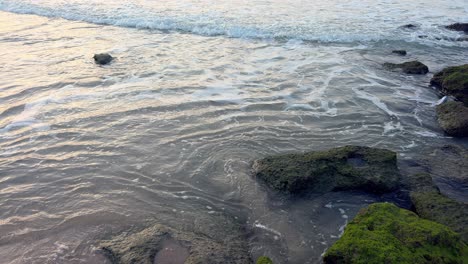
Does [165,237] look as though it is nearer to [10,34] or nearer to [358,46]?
[358,46]

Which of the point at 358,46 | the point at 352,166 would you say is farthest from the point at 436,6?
the point at 352,166

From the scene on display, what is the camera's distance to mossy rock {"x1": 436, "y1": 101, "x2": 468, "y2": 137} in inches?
290

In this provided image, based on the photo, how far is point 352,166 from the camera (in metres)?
5.88

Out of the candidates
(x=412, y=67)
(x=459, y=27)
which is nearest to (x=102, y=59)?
(x=412, y=67)

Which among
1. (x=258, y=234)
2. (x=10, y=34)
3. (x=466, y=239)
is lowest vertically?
(x=10, y=34)

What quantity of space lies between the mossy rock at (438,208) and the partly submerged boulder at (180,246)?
2.48 m

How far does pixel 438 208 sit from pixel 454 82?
595 cm

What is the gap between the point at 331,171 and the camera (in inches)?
227

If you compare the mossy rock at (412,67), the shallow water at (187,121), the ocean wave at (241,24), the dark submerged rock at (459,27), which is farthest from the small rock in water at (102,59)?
the dark submerged rock at (459,27)

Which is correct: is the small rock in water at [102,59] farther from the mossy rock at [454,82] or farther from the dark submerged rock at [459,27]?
the dark submerged rock at [459,27]

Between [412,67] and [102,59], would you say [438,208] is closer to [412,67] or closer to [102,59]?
[412,67]

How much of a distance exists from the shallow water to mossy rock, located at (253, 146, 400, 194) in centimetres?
21

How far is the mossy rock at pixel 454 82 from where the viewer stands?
9205 millimetres

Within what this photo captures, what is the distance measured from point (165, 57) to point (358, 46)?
7.51 m
